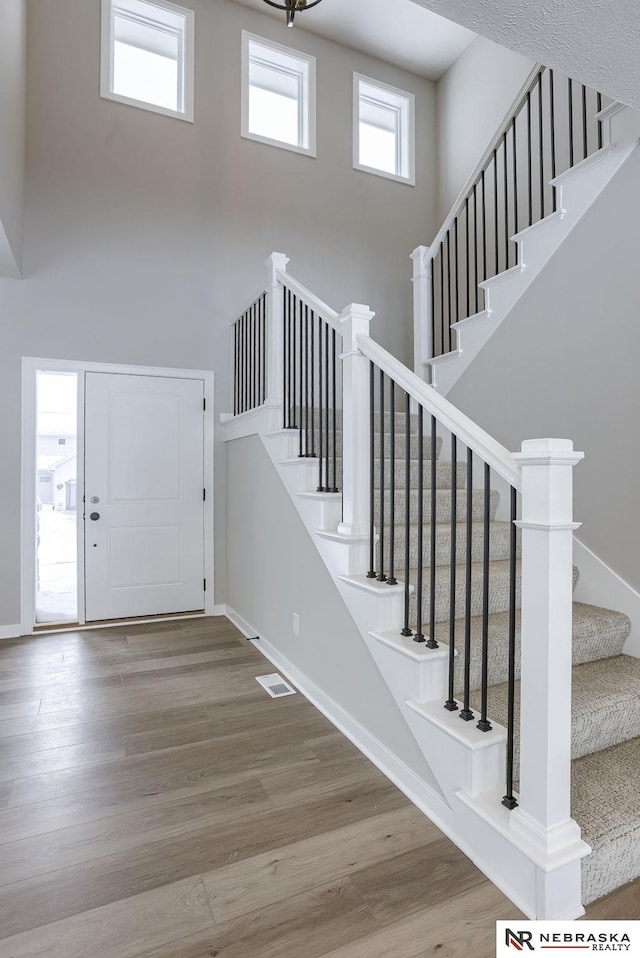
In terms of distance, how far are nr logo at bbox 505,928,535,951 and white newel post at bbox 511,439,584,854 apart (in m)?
0.22

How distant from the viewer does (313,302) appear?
2.85 meters

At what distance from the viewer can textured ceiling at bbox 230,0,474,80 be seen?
187 inches

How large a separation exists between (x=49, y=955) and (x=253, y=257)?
15.2 feet

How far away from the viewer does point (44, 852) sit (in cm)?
171

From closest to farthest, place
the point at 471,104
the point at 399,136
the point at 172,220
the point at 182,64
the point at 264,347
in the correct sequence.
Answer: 1. the point at 264,347
2. the point at 172,220
3. the point at 182,64
4. the point at 471,104
5. the point at 399,136

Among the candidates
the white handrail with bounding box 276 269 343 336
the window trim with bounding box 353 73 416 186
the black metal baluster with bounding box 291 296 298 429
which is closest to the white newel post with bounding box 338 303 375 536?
the white handrail with bounding box 276 269 343 336

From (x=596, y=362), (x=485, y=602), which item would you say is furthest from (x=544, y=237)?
(x=485, y=602)

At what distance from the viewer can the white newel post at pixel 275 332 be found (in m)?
3.39

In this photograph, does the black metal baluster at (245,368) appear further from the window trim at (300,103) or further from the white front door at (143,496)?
the window trim at (300,103)

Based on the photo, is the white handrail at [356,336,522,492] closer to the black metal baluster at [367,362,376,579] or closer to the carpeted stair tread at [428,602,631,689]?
the black metal baluster at [367,362,376,579]

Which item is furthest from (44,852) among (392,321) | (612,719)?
(392,321)

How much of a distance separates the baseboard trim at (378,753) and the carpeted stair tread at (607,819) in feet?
1.18

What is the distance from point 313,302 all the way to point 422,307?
169 centimetres

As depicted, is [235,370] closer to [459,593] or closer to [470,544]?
[459,593]
